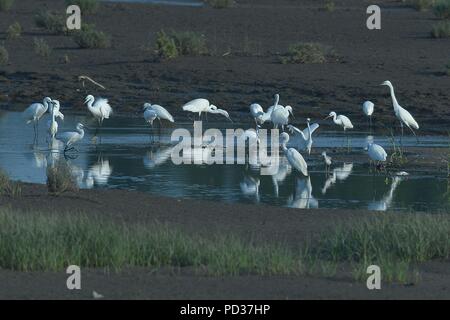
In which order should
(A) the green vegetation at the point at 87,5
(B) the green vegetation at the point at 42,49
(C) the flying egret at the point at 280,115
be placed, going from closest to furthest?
(C) the flying egret at the point at 280,115
(B) the green vegetation at the point at 42,49
(A) the green vegetation at the point at 87,5

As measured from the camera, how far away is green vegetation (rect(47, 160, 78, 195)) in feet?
48.1

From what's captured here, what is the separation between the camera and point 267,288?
972 cm

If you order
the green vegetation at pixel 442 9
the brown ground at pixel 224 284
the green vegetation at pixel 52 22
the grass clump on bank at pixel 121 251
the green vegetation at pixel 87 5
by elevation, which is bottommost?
the brown ground at pixel 224 284

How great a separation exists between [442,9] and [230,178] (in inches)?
895

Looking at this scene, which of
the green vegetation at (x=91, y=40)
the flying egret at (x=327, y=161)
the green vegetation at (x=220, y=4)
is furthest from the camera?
the green vegetation at (x=220, y=4)

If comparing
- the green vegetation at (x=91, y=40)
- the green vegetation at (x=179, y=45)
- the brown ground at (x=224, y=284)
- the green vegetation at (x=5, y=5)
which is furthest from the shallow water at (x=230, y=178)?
the green vegetation at (x=5, y=5)

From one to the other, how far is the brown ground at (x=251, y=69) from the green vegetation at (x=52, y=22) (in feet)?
1.00

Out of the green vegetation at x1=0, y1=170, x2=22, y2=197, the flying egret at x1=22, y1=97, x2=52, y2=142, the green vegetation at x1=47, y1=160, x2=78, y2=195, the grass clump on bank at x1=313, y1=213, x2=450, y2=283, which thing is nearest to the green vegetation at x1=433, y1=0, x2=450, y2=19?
the flying egret at x1=22, y1=97, x2=52, y2=142

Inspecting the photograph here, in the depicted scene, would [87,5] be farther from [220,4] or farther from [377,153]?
[377,153]

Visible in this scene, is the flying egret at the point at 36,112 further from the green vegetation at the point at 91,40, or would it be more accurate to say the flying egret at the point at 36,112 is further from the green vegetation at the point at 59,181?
the green vegetation at the point at 91,40

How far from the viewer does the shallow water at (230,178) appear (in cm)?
1562

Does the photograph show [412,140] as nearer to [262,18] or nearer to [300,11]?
[262,18]

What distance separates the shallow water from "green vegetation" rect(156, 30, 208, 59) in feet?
28.1

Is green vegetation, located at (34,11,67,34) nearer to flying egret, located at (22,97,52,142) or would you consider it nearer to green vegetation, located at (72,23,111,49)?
green vegetation, located at (72,23,111,49)
